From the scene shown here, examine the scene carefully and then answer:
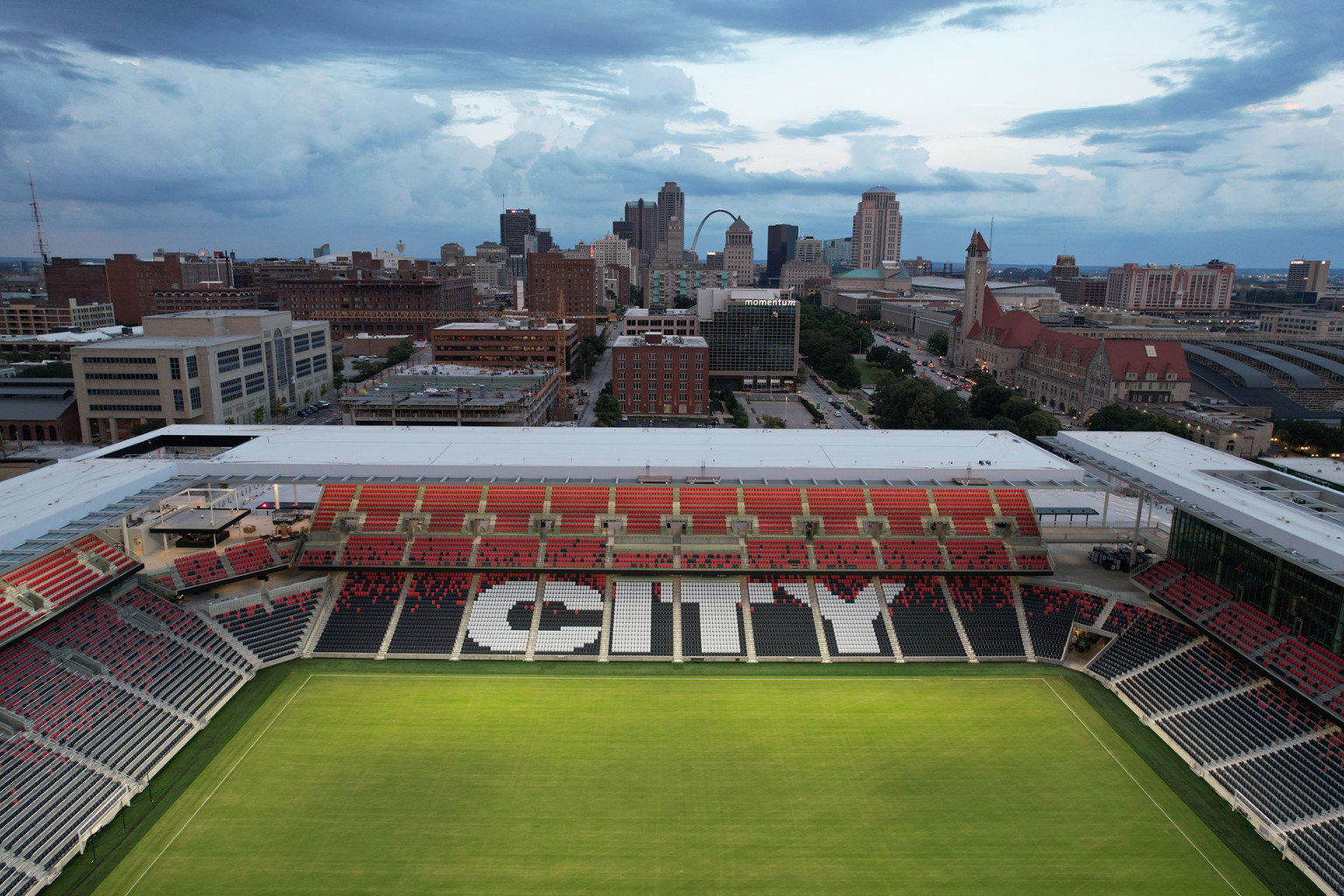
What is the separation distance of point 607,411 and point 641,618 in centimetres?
5660

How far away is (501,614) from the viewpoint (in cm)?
4216

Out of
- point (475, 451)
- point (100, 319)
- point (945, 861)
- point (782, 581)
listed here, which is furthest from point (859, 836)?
point (100, 319)

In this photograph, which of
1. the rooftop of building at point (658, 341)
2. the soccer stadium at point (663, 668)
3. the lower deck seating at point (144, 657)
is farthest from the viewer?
the rooftop of building at point (658, 341)

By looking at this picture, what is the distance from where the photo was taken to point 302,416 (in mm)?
99625

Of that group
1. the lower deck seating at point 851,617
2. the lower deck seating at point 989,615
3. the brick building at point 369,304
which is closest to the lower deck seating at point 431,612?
the lower deck seating at point 851,617

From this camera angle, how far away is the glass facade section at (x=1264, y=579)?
32.4 metres

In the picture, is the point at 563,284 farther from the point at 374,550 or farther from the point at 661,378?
the point at 374,550

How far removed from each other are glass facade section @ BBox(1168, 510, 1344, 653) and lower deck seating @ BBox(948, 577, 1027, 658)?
352 inches

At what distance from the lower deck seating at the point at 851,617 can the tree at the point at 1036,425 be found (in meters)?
48.2

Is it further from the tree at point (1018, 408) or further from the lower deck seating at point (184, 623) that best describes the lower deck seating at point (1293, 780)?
the tree at point (1018, 408)

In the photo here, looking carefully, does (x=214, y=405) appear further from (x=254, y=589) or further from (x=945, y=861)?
(x=945, y=861)

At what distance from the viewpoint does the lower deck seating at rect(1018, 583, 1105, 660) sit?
41.0 m

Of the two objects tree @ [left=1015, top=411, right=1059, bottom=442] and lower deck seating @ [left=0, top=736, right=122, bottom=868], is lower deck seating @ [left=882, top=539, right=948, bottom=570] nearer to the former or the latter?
lower deck seating @ [left=0, top=736, right=122, bottom=868]

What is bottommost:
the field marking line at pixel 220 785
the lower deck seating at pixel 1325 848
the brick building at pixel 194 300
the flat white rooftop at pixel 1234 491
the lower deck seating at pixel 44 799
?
the field marking line at pixel 220 785
